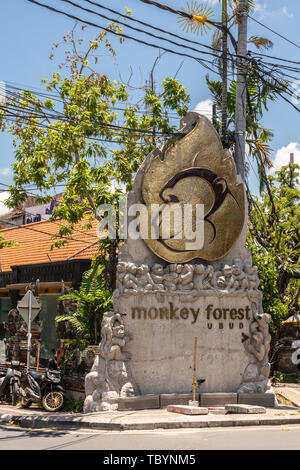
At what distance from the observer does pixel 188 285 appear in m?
13.9

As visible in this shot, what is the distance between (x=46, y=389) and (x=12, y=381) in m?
1.55

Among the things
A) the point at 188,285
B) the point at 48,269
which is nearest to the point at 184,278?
the point at 188,285

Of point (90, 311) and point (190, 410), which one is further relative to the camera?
point (90, 311)

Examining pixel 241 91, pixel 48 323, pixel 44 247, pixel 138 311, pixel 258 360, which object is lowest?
pixel 258 360

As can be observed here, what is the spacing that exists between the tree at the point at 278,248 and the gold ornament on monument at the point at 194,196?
291 centimetres

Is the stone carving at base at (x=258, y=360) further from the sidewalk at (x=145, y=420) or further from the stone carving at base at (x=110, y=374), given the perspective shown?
the stone carving at base at (x=110, y=374)

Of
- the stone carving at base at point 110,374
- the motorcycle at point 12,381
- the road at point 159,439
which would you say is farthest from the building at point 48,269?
the road at point 159,439

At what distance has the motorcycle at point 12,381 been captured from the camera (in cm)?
1473

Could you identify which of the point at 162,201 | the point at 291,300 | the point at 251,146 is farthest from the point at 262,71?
the point at 291,300

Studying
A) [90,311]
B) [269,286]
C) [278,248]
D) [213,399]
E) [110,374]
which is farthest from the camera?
[278,248]

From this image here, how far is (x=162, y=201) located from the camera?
46.0ft

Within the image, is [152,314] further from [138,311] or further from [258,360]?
[258,360]

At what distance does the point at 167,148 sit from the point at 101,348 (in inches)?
191
